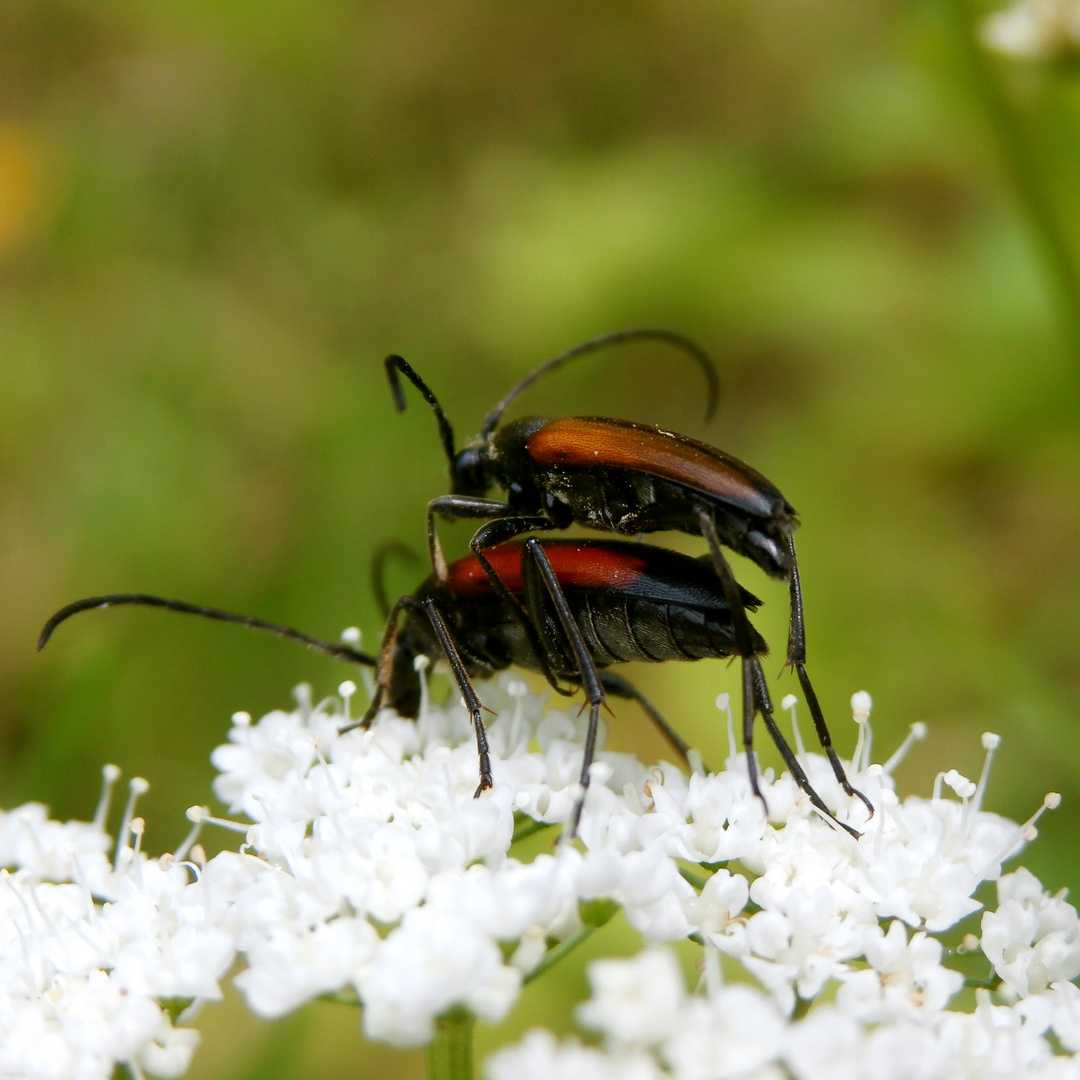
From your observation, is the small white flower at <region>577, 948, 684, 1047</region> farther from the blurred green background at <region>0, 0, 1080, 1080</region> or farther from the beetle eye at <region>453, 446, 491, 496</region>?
the blurred green background at <region>0, 0, 1080, 1080</region>

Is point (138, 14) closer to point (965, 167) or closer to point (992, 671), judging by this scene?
point (965, 167)

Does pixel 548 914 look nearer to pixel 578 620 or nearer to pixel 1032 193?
pixel 578 620

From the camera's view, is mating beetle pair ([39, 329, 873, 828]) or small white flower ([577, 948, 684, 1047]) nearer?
small white flower ([577, 948, 684, 1047])

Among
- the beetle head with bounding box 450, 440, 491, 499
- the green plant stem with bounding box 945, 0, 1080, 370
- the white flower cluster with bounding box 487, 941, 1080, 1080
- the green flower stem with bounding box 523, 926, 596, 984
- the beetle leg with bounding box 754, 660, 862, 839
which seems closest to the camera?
the white flower cluster with bounding box 487, 941, 1080, 1080

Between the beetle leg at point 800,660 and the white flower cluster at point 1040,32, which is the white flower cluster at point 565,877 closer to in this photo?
the beetle leg at point 800,660

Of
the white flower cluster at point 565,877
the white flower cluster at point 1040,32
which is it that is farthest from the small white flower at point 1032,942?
the white flower cluster at point 1040,32

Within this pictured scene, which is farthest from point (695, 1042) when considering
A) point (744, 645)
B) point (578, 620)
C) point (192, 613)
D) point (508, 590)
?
point (192, 613)

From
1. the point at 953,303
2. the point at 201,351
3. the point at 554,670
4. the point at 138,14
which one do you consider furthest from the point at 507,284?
the point at 554,670

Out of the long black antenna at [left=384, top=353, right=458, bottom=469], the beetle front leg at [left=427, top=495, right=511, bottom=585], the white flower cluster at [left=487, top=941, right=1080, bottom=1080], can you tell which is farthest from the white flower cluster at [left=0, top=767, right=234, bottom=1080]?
the long black antenna at [left=384, top=353, right=458, bottom=469]
